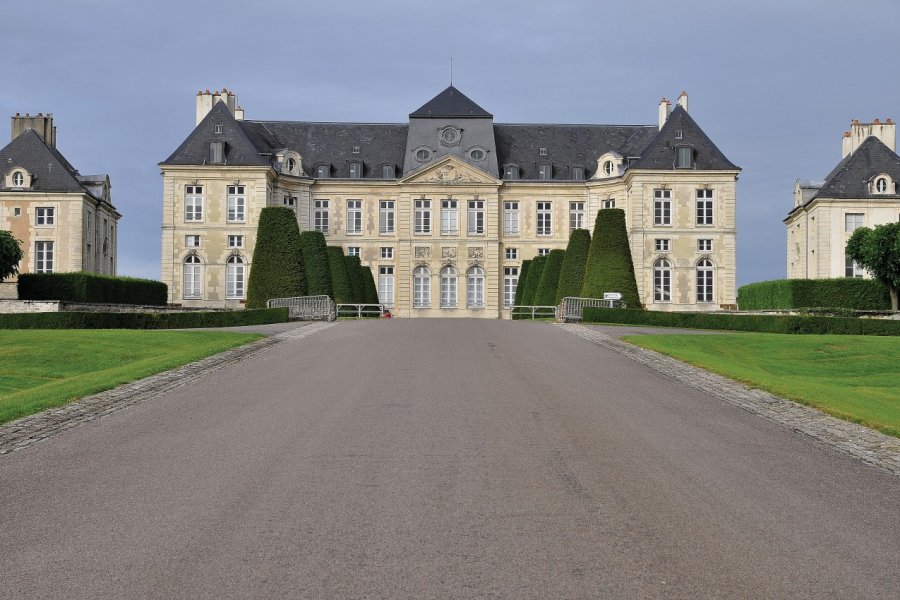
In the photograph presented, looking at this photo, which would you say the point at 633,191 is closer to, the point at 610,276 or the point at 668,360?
the point at 610,276

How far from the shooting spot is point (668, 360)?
21.8m

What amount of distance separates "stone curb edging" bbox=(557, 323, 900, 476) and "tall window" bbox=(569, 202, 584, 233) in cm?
4441

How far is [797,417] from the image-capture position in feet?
46.3

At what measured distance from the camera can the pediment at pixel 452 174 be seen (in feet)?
212

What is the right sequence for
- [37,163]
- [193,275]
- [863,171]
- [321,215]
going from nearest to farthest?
[863,171] → [37,163] → [193,275] → [321,215]

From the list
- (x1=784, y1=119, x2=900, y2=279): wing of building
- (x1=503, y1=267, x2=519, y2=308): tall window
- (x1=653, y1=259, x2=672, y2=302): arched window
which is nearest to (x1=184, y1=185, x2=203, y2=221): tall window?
(x1=503, y1=267, x2=519, y2=308): tall window

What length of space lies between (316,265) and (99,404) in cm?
2846

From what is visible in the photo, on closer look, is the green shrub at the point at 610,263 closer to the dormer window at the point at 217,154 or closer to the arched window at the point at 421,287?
the arched window at the point at 421,287

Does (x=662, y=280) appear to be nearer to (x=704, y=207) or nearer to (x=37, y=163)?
(x=704, y=207)

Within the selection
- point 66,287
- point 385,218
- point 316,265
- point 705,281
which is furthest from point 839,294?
point 66,287

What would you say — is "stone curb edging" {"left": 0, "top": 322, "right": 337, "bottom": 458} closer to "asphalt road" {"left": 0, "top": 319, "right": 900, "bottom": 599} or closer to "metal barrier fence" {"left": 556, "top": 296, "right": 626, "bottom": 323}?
"asphalt road" {"left": 0, "top": 319, "right": 900, "bottom": 599}

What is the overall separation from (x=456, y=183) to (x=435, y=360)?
45506mm

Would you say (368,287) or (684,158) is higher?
(684,158)

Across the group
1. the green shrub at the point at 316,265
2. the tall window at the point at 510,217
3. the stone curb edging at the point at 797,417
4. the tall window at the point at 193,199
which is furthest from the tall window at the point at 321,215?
the stone curb edging at the point at 797,417
